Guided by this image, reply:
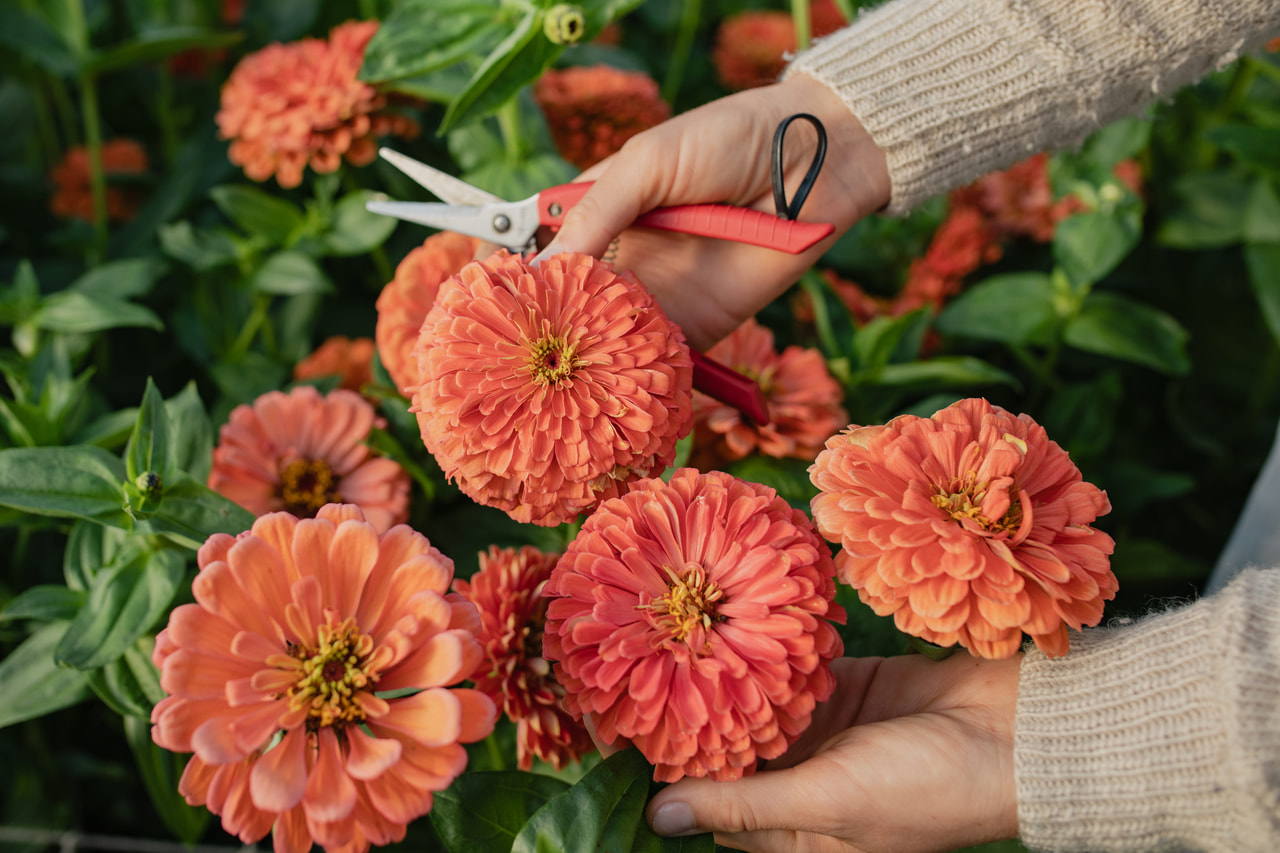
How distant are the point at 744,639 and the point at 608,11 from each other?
74 cm

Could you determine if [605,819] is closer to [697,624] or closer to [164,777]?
[697,624]

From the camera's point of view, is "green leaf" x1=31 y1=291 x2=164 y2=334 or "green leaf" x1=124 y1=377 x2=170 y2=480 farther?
"green leaf" x1=31 y1=291 x2=164 y2=334

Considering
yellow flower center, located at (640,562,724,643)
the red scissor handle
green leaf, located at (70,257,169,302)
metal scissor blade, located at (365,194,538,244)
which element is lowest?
green leaf, located at (70,257,169,302)

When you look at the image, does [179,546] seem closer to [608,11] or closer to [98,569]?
[98,569]

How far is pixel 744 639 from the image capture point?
60cm

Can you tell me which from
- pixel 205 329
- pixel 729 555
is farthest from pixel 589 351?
pixel 205 329

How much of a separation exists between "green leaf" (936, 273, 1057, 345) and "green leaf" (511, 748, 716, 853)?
0.84 meters

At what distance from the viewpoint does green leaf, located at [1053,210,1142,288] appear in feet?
4.00

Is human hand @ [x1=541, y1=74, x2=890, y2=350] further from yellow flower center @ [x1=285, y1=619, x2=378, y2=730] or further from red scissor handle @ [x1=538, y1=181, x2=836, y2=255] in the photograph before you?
yellow flower center @ [x1=285, y1=619, x2=378, y2=730]

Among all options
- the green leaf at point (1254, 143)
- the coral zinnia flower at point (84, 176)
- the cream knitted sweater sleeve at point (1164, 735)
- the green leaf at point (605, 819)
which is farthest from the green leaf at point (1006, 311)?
the coral zinnia flower at point (84, 176)

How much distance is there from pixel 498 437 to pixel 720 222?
1.10ft

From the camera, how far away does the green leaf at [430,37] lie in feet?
3.35

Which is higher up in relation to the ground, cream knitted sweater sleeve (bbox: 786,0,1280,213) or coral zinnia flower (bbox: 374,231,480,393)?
cream knitted sweater sleeve (bbox: 786,0,1280,213)

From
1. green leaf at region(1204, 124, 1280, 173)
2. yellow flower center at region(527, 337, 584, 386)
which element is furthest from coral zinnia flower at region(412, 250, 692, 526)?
green leaf at region(1204, 124, 1280, 173)
